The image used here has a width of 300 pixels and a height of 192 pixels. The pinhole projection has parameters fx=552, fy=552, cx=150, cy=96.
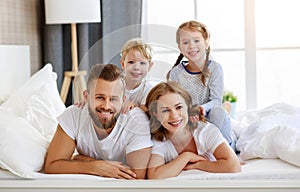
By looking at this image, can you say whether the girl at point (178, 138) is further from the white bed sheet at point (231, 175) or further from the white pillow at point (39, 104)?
the white pillow at point (39, 104)

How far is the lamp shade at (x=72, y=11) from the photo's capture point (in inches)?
143

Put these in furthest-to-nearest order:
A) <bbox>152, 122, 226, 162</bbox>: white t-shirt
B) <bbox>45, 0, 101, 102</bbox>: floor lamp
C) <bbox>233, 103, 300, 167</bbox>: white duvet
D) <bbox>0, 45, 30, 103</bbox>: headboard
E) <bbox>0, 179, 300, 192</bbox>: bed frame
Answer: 1. <bbox>45, 0, 101, 102</bbox>: floor lamp
2. <bbox>0, 45, 30, 103</bbox>: headboard
3. <bbox>233, 103, 300, 167</bbox>: white duvet
4. <bbox>152, 122, 226, 162</bbox>: white t-shirt
5. <bbox>0, 179, 300, 192</bbox>: bed frame

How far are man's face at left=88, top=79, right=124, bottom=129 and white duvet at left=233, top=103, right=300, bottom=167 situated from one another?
0.61m

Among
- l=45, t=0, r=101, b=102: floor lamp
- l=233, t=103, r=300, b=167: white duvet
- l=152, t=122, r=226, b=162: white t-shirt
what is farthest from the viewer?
l=45, t=0, r=101, b=102: floor lamp

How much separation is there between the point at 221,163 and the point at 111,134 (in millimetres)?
399

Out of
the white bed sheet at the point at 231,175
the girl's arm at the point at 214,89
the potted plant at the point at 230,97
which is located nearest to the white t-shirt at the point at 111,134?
the white bed sheet at the point at 231,175

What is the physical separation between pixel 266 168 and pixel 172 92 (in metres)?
0.44

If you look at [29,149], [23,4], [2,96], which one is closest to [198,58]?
[29,149]

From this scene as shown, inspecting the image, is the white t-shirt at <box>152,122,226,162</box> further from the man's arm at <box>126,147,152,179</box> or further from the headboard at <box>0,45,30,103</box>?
the headboard at <box>0,45,30,103</box>

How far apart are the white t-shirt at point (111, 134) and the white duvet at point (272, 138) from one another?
50cm

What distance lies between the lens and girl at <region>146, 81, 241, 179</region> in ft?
6.27

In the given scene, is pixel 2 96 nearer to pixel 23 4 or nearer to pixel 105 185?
pixel 23 4

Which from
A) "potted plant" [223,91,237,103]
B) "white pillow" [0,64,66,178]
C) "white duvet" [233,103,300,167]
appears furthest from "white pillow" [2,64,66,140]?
"potted plant" [223,91,237,103]

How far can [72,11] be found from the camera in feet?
11.9
